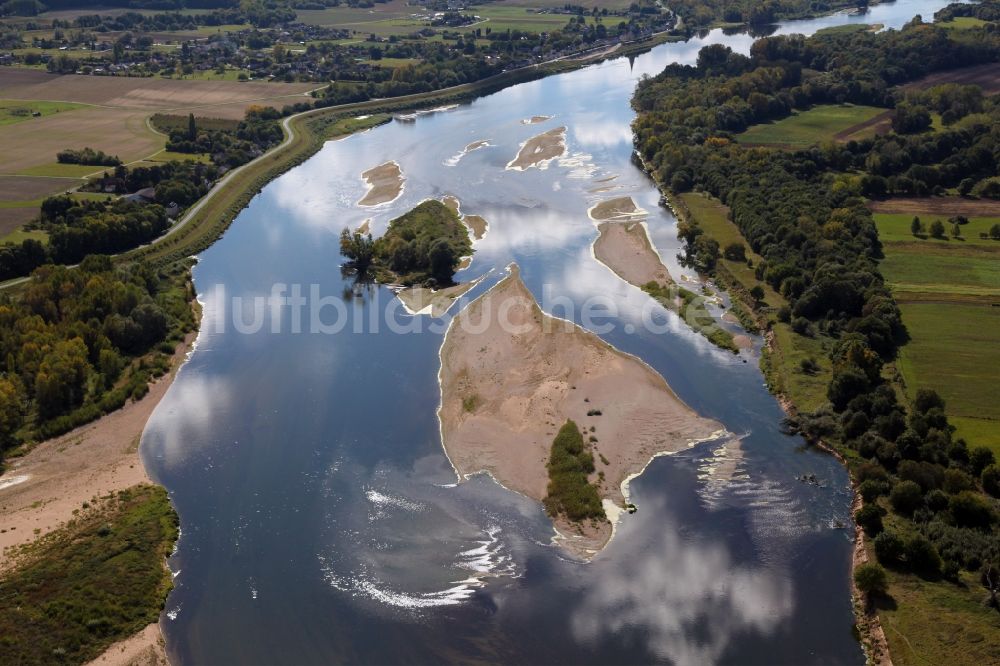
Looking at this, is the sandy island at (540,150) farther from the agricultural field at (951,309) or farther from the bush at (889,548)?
the bush at (889,548)

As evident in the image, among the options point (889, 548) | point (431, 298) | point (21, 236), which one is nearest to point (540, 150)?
point (431, 298)

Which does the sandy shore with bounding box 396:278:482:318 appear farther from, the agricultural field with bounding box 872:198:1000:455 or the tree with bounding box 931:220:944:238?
the tree with bounding box 931:220:944:238

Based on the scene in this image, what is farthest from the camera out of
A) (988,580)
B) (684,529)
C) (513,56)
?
(513,56)

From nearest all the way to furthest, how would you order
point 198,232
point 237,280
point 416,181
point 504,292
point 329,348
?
point 329,348 → point 504,292 → point 237,280 → point 198,232 → point 416,181

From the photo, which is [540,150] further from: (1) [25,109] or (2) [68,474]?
(1) [25,109]

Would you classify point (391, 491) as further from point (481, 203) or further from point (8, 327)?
point (481, 203)

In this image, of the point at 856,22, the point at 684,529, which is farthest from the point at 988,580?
the point at 856,22
